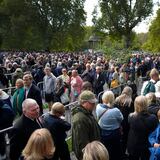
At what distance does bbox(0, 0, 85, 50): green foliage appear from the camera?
68.2 meters

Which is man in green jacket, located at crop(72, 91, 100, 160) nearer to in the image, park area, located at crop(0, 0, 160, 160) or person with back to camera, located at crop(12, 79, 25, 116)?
park area, located at crop(0, 0, 160, 160)

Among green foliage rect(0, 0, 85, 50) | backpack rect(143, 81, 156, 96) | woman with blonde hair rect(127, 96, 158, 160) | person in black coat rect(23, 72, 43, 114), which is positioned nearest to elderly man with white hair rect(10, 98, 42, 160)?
woman with blonde hair rect(127, 96, 158, 160)

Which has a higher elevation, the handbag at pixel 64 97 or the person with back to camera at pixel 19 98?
the person with back to camera at pixel 19 98

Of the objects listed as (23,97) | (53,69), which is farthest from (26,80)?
(53,69)

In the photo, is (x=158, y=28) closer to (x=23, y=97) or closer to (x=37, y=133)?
(x=23, y=97)

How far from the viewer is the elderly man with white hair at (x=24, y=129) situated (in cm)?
593

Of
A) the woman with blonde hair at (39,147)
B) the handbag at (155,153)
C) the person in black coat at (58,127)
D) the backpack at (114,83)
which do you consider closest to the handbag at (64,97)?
the backpack at (114,83)

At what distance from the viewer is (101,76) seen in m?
15.3

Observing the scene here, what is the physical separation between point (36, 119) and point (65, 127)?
0.56 meters

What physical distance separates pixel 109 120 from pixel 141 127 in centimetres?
65

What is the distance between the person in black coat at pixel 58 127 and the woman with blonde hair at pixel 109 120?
3.58 feet

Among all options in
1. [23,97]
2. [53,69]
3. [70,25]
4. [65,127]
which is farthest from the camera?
[70,25]

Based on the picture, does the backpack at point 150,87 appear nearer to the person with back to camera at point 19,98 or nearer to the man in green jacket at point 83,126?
the person with back to camera at point 19,98

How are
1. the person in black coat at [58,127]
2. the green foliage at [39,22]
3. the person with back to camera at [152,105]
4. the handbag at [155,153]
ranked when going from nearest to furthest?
the person in black coat at [58,127] → the handbag at [155,153] → the person with back to camera at [152,105] → the green foliage at [39,22]
